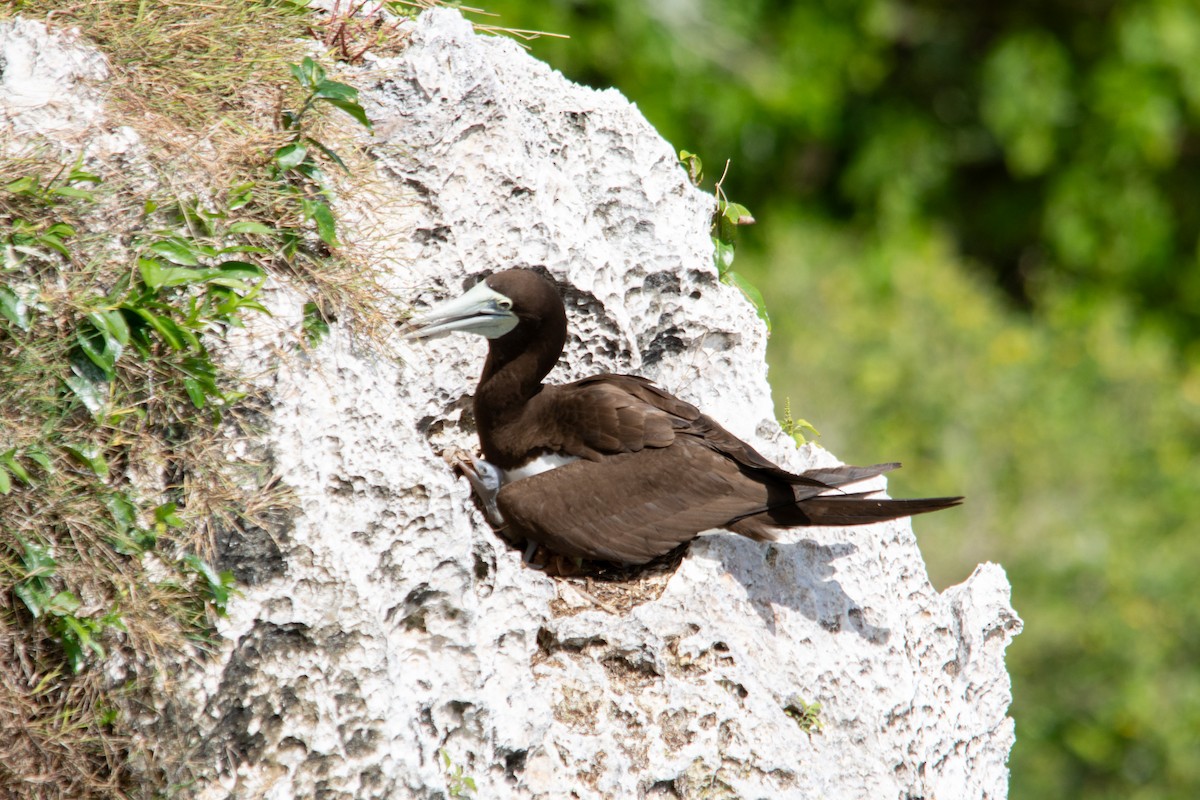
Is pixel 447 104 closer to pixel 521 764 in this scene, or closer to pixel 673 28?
pixel 521 764

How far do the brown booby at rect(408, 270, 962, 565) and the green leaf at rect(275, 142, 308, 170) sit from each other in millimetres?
594

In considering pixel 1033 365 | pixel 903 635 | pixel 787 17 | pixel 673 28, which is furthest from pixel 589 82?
pixel 903 635

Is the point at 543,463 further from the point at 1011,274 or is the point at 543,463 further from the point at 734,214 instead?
the point at 1011,274

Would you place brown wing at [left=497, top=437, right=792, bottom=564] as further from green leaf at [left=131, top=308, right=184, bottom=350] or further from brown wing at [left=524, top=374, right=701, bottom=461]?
green leaf at [left=131, top=308, right=184, bottom=350]

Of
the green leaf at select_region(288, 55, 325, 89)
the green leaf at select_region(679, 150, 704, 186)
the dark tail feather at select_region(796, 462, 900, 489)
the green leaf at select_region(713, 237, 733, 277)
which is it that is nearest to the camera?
the green leaf at select_region(288, 55, 325, 89)

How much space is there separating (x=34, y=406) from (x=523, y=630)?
141 cm

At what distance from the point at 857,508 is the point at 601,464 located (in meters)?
0.82

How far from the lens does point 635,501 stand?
4266mm

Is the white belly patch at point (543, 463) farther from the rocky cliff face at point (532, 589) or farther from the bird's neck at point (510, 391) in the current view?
the rocky cliff face at point (532, 589)

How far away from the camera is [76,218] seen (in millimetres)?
3582

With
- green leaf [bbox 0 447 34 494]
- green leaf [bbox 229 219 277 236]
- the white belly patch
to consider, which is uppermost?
green leaf [bbox 229 219 277 236]

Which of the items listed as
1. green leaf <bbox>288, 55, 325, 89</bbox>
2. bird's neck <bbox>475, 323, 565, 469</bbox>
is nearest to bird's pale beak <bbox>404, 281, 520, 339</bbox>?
bird's neck <bbox>475, 323, 565, 469</bbox>

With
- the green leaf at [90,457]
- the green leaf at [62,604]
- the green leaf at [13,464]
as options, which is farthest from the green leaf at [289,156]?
the green leaf at [62,604]

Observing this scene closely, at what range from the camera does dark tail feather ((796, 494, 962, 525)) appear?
4.19 metres
